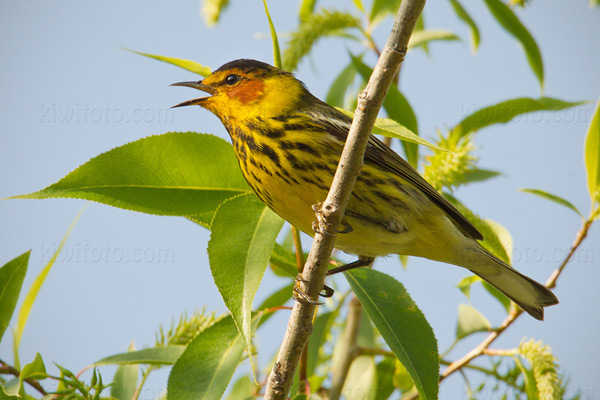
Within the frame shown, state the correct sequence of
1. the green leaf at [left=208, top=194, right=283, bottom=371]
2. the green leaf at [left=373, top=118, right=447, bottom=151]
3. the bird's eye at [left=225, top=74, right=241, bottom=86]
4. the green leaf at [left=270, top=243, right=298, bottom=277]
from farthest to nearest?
the bird's eye at [left=225, top=74, right=241, bottom=86], the green leaf at [left=270, top=243, right=298, bottom=277], the green leaf at [left=373, top=118, right=447, bottom=151], the green leaf at [left=208, top=194, right=283, bottom=371]

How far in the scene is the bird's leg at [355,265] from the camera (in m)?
2.85

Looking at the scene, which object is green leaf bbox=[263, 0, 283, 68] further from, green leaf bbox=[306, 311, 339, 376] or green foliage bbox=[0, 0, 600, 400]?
Result: green leaf bbox=[306, 311, 339, 376]

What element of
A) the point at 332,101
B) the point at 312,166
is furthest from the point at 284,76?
the point at 312,166

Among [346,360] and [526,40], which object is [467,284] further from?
[526,40]

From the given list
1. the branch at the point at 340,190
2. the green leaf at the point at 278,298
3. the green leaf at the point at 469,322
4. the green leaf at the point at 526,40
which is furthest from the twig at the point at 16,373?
the green leaf at the point at 526,40

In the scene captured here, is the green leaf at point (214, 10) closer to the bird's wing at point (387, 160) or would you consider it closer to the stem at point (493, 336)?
the bird's wing at point (387, 160)

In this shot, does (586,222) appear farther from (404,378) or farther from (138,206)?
(138,206)

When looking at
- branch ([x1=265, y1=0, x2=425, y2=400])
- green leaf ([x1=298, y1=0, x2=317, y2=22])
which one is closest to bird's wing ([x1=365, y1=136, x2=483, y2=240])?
branch ([x1=265, y1=0, x2=425, y2=400])

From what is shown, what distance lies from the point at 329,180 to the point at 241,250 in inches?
20.6

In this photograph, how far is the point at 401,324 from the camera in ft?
8.34

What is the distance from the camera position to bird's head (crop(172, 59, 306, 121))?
3002 mm

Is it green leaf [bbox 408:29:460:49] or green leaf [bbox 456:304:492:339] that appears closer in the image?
green leaf [bbox 456:304:492:339]

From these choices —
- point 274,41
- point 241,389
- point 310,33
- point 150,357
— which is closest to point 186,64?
point 274,41

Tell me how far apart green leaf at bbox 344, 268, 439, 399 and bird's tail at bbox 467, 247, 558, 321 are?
742 millimetres
